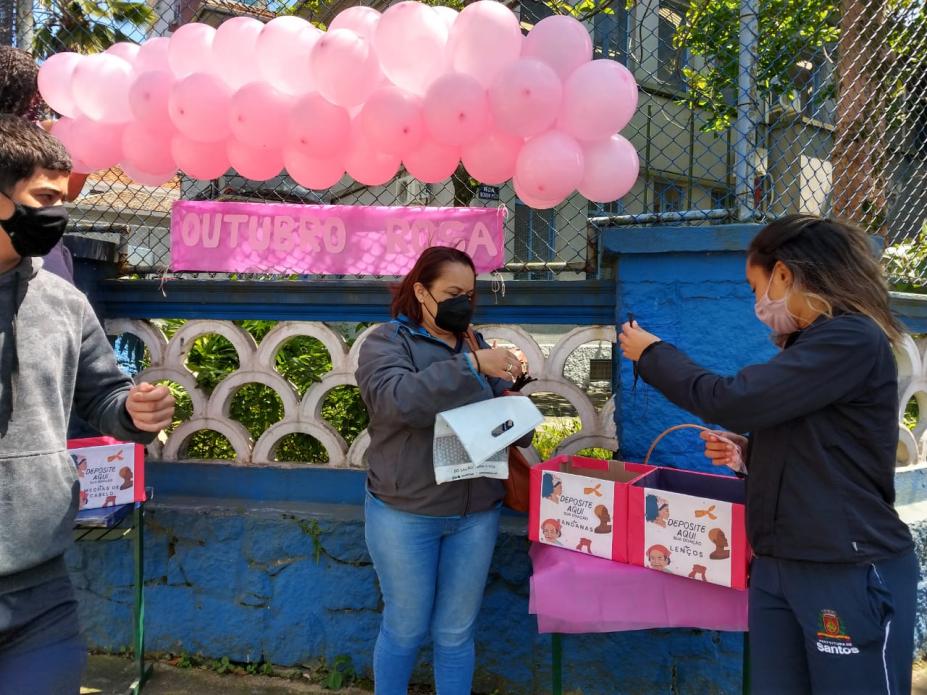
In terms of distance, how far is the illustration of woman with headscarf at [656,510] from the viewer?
2146mm

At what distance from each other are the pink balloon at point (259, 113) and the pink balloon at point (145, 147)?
14.3 inches

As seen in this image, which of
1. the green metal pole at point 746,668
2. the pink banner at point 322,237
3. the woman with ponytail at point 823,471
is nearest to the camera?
the woman with ponytail at point 823,471

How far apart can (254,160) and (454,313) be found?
1.13 meters

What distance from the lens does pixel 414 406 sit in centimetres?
211

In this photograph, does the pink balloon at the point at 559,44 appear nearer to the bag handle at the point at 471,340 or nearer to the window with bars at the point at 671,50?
the window with bars at the point at 671,50

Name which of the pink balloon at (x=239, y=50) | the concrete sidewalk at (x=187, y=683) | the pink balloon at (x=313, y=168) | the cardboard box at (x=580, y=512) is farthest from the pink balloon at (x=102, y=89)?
the concrete sidewalk at (x=187, y=683)

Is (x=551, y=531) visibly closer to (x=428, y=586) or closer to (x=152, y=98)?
(x=428, y=586)

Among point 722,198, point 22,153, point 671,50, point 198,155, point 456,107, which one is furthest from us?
point 671,50

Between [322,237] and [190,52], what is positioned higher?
[190,52]

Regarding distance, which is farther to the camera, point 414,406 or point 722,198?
point 722,198

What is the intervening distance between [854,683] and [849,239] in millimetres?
1090

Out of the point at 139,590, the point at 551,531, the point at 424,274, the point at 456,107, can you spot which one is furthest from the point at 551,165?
the point at 139,590

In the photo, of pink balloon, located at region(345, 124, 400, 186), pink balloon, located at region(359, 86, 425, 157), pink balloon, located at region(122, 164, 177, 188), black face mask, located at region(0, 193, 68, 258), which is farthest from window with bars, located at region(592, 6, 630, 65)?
black face mask, located at region(0, 193, 68, 258)

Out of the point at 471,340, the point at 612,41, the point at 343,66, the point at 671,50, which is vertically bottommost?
the point at 471,340
